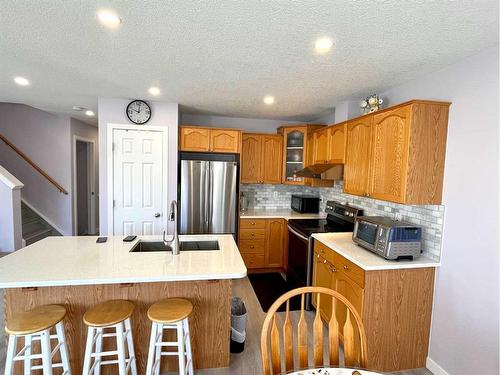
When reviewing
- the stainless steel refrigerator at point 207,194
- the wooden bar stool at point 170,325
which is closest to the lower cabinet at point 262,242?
the stainless steel refrigerator at point 207,194

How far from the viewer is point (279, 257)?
13.2 ft

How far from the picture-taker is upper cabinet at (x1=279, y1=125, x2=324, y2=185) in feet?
12.9

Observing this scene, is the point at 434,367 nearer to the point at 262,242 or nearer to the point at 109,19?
the point at 262,242

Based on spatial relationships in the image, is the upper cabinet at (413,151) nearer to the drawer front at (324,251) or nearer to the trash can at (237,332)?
the drawer front at (324,251)

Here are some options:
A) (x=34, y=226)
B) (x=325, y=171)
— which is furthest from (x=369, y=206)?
(x=34, y=226)

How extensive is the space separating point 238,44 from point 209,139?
2.01 meters

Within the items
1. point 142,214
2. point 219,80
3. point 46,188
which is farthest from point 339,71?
point 46,188

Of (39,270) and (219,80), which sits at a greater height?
(219,80)

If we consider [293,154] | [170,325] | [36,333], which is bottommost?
[170,325]

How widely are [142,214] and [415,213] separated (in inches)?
122

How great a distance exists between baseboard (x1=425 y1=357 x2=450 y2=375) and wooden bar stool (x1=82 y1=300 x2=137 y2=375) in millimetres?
2227

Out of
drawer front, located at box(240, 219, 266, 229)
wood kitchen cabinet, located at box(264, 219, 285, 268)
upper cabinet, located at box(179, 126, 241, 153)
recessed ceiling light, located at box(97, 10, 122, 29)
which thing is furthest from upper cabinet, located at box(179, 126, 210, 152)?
recessed ceiling light, located at box(97, 10, 122, 29)

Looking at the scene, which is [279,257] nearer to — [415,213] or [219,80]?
[415,213]

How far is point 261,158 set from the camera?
4.16 meters
